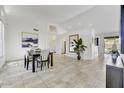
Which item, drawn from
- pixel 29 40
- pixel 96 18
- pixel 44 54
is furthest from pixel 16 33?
pixel 96 18

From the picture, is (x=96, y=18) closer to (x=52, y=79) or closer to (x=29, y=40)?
(x=29, y=40)

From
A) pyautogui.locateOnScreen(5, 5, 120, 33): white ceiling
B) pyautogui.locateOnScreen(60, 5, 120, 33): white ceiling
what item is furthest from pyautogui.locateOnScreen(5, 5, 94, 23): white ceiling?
pyautogui.locateOnScreen(60, 5, 120, 33): white ceiling

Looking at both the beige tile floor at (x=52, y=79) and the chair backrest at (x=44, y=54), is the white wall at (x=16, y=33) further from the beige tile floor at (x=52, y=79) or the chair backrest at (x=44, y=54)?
the chair backrest at (x=44, y=54)

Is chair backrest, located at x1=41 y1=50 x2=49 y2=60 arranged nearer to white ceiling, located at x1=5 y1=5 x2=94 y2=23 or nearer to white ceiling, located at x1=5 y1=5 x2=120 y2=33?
white ceiling, located at x1=5 y1=5 x2=94 y2=23

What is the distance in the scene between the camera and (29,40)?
828 centimetres

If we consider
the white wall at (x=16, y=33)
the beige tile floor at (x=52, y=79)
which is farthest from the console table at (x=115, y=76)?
the white wall at (x=16, y=33)

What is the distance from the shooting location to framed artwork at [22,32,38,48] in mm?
7789

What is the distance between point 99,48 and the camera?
11.0m

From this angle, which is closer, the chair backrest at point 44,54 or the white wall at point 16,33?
the chair backrest at point 44,54

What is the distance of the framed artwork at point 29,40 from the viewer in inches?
307

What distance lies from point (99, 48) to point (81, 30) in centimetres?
380

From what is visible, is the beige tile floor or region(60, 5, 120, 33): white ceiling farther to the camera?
region(60, 5, 120, 33): white ceiling
